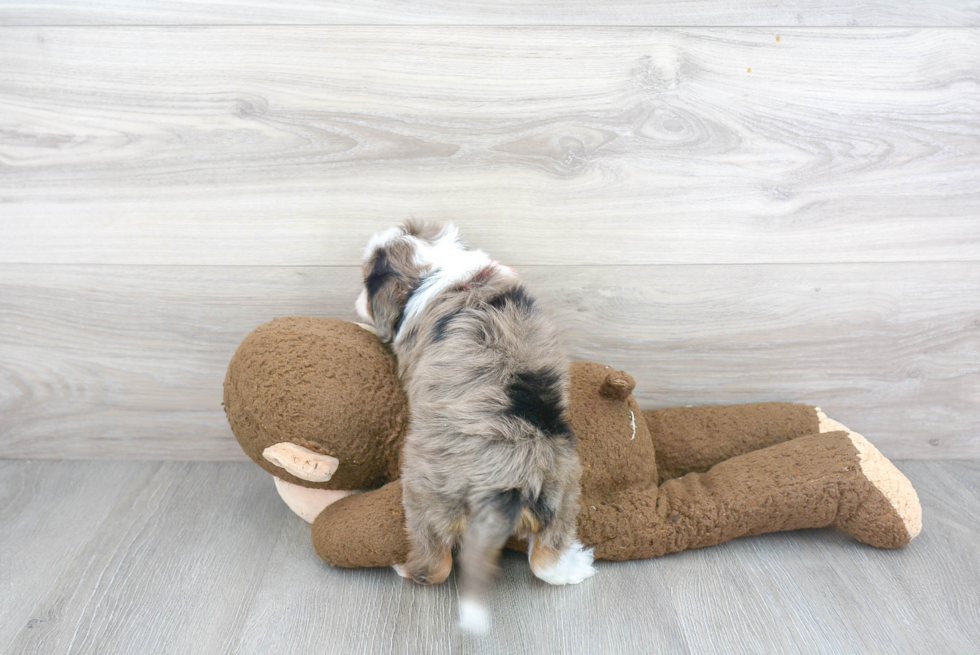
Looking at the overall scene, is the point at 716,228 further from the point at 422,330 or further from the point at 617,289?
the point at 422,330

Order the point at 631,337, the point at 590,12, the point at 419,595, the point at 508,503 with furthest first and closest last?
the point at 631,337 → the point at 590,12 → the point at 419,595 → the point at 508,503

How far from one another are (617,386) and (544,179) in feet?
1.24

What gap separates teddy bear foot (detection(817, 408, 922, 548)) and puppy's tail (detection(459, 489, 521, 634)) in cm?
53

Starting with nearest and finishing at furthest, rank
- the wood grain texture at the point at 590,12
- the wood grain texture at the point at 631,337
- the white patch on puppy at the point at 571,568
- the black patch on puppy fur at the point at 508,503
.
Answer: the black patch on puppy fur at the point at 508,503
the white patch on puppy at the point at 571,568
the wood grain texture at the point at 590,12
the wood grain texture at the point at 631,337

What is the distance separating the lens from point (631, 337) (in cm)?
116

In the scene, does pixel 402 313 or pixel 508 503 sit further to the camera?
pixel 402 313

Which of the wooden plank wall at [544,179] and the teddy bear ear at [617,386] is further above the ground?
the wooden plank wall at [544,179]

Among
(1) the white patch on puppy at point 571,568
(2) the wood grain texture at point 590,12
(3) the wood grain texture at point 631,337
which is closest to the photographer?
(1) the white patch on puppy at point 571,568

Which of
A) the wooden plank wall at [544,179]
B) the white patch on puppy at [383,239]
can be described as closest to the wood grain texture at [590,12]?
the wooden plank wall at [544,179]

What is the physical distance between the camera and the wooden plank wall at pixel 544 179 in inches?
41.2

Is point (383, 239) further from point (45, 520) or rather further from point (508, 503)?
point (45, 520)

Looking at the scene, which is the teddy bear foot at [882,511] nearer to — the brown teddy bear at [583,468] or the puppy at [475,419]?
the brown teddy bear at [583,468]

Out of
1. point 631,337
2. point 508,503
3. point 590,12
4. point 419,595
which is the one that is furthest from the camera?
point 631,337

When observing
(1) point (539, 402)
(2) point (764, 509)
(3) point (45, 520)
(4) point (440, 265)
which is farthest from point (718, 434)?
(3) point (45, 520)
